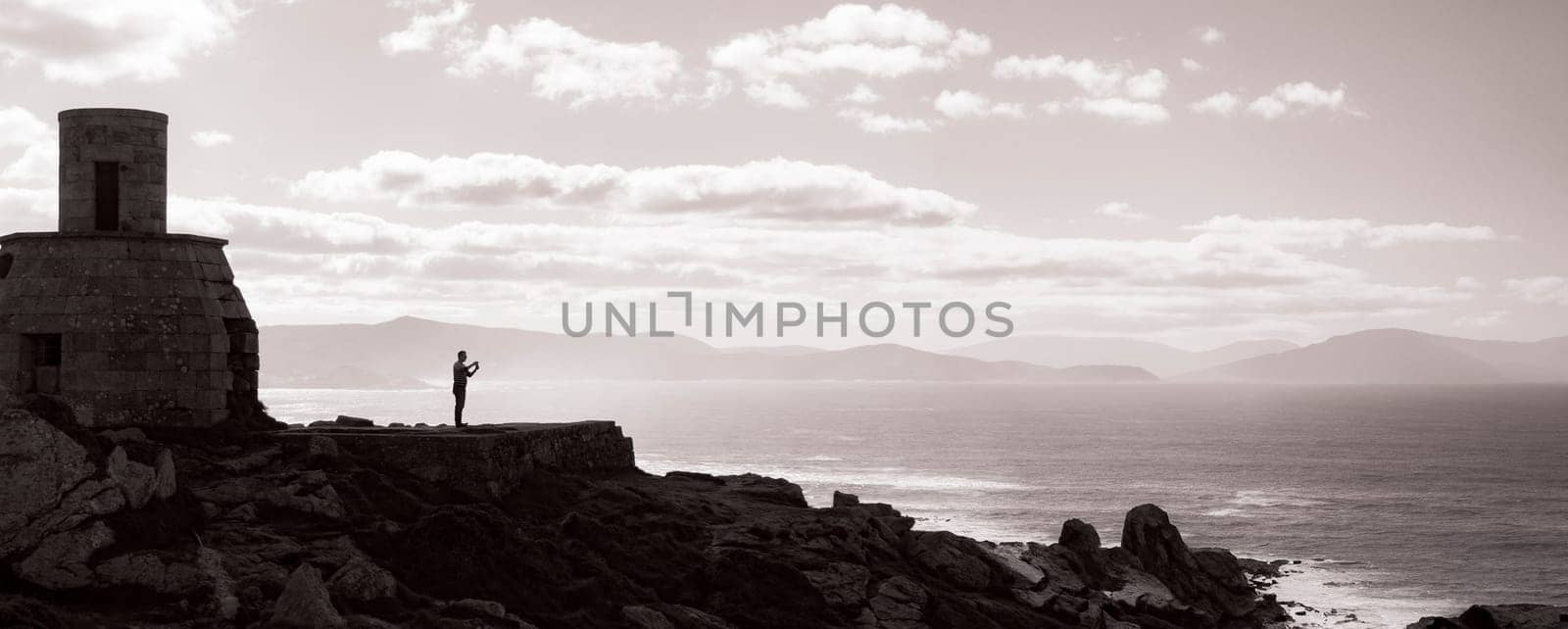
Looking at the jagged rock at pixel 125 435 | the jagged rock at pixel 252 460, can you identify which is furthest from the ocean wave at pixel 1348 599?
the jagged rock at pixel 125 435

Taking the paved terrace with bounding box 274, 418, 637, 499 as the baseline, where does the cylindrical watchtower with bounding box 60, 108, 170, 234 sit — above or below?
above

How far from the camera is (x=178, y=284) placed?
31.0 m

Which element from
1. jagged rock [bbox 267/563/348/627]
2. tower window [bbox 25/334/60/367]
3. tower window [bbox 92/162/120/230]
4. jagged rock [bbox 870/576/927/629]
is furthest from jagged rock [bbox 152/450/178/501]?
jagged rock [bbox 870/576/927/629]

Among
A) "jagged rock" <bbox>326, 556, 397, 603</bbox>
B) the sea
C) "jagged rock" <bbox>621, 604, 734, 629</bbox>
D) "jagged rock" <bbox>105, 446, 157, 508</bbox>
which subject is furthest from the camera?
the sea

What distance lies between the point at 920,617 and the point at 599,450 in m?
11.7

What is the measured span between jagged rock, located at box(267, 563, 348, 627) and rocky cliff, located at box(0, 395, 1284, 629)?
0.03 metres

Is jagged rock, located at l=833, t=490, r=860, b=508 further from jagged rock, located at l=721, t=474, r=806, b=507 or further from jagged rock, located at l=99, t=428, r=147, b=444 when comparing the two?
jagged rock, located at l=99, t=428, r=147, b=444

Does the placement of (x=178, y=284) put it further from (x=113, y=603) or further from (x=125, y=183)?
(x=113, y=603)

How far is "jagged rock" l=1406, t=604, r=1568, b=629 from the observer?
45.2m

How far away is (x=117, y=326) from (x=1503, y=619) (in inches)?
1736

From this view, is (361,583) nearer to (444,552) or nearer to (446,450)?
(444,552)

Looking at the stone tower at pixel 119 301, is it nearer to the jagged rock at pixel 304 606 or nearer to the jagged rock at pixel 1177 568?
the jagged rock at pixel 304 606

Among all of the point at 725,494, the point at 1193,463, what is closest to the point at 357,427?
the point at 725,494

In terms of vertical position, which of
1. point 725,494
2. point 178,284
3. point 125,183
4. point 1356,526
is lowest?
point 1356,526
